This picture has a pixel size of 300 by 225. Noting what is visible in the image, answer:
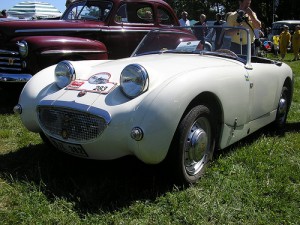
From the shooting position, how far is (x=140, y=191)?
9.30 feet

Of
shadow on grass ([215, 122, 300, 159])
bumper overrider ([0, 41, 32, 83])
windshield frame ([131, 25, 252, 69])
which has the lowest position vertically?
shadow on grass ([215, 122, 300, 159])

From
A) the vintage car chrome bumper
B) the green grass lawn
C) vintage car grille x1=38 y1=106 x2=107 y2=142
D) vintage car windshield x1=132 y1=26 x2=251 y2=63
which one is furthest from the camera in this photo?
the vintage car chrome bumper

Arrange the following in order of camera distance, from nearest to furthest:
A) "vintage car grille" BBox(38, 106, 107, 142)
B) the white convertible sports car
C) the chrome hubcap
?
the white convertible sports car
"vintage car grille" BBox(38, 106, 107, 142)
the chrome hubcap

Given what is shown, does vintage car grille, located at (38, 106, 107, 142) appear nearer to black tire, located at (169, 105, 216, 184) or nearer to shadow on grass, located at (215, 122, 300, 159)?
black tire, located at (169, 105, 216, 184)

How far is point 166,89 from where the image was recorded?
8.68 ft

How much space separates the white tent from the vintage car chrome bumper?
34.5 ft

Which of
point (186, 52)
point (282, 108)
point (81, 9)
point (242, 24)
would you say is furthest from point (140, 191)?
point (81, 9)

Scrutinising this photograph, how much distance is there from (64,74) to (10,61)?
2.67 meters

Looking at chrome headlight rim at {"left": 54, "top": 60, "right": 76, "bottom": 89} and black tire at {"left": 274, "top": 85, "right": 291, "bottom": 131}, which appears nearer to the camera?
chrome headlight rim at {"left": 54, "top": 60, "right": 76, "bottom": 89}

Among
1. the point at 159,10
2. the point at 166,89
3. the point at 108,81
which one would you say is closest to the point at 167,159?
the point at 166,89

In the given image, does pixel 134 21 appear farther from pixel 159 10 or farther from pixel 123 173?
pixel 123 173

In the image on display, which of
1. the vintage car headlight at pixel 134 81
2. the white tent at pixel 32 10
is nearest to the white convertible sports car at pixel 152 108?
the vintage car headlight at pixel 134 81

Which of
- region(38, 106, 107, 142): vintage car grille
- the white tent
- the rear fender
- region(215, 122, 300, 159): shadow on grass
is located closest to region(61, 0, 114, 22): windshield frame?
the rear fender

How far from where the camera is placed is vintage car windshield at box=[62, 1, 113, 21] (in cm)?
674
